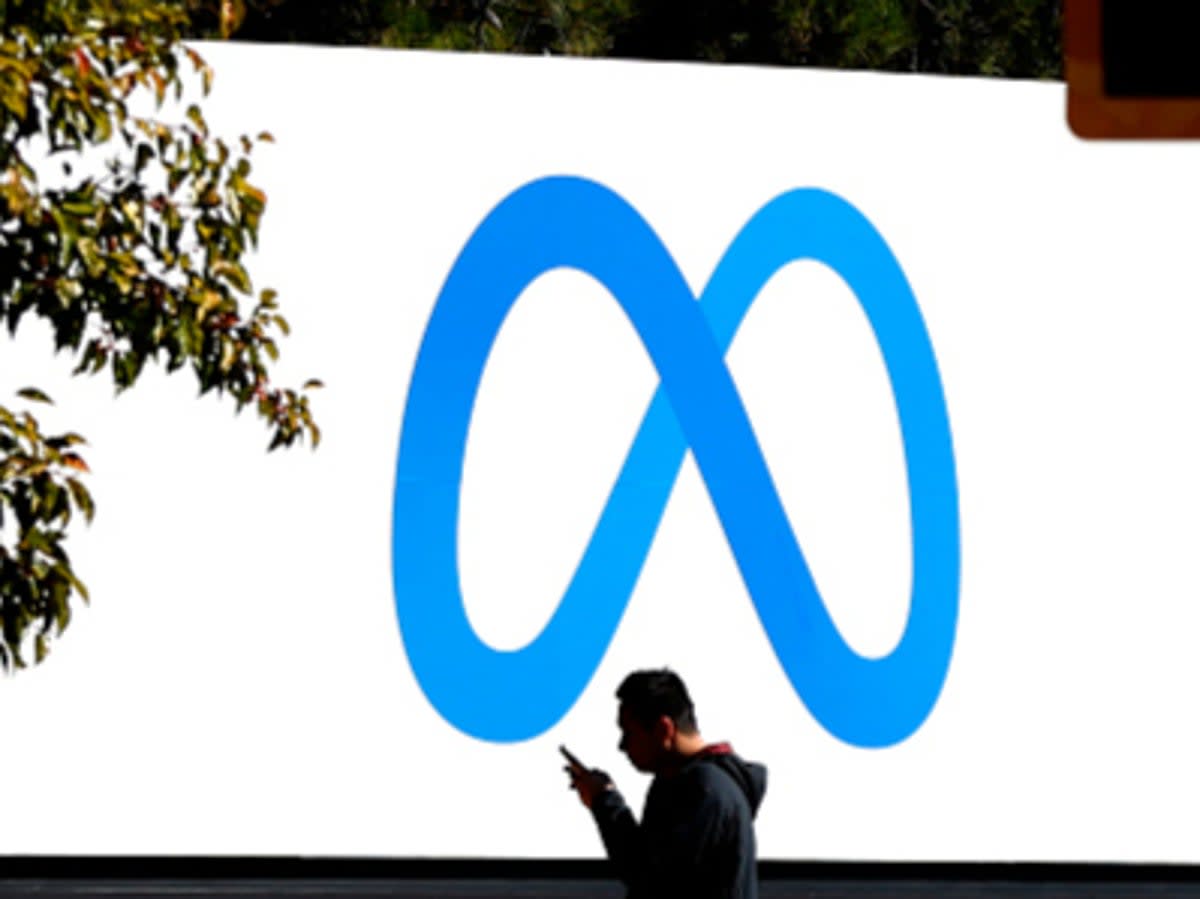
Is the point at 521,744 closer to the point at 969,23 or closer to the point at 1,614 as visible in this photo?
the point at 1,614

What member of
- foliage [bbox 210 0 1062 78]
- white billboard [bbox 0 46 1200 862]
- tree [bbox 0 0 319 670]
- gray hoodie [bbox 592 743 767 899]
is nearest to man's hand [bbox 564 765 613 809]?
gray hoodie [bbox 592 743 767 899]

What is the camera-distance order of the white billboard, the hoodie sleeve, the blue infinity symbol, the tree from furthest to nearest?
the blue infinity symbol
the white billboard
the tree
the hoodie sleeve

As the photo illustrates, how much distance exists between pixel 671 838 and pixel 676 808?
7 centimetres

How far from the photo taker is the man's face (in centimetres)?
617

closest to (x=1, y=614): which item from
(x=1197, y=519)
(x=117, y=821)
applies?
(x=117, y=821)

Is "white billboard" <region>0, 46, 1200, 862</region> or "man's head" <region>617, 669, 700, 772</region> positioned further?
"white billboard" <region>0, 46, 1200, 862</region>

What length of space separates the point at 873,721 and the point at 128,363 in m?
7.67

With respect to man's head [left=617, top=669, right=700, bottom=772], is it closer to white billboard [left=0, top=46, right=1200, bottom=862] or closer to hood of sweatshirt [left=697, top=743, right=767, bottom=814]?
hood of sweatshirt [left=697, top=743, right=767, bottom=814]

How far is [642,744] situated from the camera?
20.2 feet

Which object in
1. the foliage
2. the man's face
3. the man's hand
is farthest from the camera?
the foliage

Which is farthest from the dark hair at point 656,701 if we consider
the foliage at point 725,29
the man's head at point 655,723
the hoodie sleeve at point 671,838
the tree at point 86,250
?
the foliage at point 725,29

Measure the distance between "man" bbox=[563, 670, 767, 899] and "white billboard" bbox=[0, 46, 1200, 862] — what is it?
732 centimetres

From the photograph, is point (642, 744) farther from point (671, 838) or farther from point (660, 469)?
point (660, 469)

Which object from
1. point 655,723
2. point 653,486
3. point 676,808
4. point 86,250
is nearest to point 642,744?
point 655,723
